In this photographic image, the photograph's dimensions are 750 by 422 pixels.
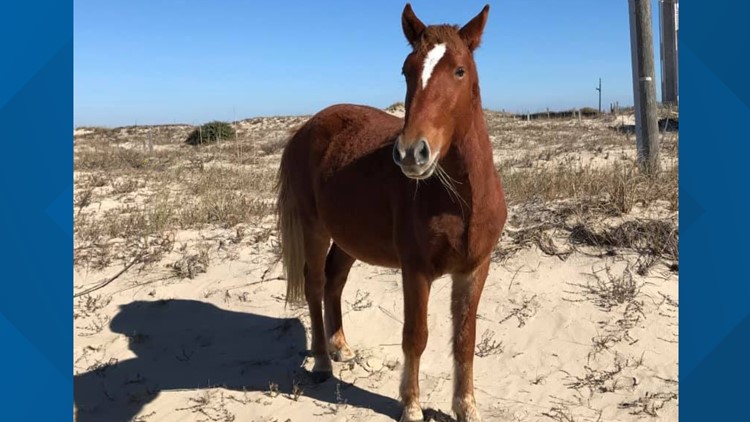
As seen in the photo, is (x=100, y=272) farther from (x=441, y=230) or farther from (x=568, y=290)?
(x=568, y=290)

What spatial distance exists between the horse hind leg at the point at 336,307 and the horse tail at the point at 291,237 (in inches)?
9.5

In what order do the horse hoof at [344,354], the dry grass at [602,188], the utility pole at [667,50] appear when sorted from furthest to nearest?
the utility pole at [667,50], the dry grass at [602,188], the horse hoof at [344,354]

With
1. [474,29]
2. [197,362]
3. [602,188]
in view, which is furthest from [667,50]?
[197,362]

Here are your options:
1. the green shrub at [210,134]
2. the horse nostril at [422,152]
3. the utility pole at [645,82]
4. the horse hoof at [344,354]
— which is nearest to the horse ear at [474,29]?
the horse nostril at [422,152]

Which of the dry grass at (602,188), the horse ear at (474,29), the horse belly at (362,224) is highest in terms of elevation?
the horse ear at (474,29)

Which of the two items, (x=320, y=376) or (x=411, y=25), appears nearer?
(x=411, y=25)

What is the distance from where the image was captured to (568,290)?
426 centimetres

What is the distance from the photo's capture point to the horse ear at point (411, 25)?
279 centimetres

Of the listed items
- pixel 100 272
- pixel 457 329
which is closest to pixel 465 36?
pixel 457 329

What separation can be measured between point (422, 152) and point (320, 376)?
2.27 m

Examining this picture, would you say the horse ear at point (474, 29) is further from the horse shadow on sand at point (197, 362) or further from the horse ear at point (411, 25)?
the horse shadow on sand at point (197, 362)

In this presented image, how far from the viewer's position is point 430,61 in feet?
8.42

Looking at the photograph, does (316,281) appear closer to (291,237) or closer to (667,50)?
(291,237)

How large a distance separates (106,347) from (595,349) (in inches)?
153
